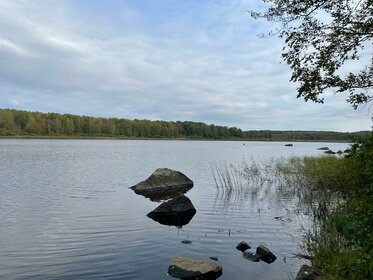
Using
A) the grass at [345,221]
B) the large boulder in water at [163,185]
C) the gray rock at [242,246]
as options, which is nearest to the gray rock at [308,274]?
the grass at [345,221]

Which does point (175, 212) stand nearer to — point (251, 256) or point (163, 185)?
point (251, 256)

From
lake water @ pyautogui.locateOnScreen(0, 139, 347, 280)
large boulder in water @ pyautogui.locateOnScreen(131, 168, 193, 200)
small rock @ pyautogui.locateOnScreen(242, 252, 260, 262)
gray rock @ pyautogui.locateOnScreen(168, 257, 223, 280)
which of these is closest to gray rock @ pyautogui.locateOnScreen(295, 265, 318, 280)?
lake water @ pyautogui.locateOnScreen(0, 139, 347, 280)

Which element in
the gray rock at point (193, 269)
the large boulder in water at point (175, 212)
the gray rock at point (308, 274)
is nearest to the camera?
the gray rock at point (308, 274)

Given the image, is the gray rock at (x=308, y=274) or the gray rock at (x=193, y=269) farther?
the gray rock at (x=193, y=269)

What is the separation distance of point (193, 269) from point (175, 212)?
926cm

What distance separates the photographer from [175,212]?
2028 centimetres

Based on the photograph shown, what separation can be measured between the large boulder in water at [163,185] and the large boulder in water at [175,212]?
249 inches

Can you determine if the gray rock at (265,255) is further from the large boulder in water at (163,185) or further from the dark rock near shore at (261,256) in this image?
the large boulder in water at (163,185)

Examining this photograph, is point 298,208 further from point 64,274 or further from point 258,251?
point 64,274

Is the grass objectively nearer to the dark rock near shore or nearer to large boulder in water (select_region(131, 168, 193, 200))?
the dark rock near shore

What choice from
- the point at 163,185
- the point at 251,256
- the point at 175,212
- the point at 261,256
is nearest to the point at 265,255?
the point at 261,256

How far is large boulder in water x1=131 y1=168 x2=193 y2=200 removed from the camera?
28.0 meters

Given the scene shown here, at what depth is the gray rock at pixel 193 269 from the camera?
431 inches

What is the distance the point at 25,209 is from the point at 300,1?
1788cm
